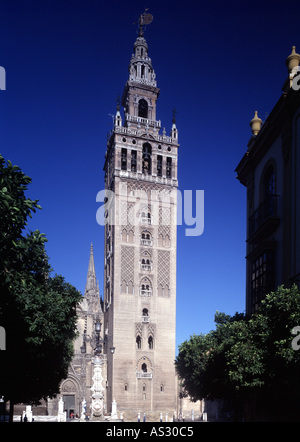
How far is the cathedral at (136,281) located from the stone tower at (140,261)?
0.40ft

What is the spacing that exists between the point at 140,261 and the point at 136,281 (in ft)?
9.14

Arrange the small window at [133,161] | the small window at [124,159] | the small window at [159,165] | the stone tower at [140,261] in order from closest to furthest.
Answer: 1. the stone tower at [140,261]
2. the small window at [124,159]
3. the small window at [133,161]
4. the small window at [159,165]

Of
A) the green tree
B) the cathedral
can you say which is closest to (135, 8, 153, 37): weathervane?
the cathedral

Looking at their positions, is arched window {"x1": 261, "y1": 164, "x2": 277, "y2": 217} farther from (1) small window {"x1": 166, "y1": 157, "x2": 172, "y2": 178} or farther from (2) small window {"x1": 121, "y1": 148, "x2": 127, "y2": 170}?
(1) small window {"x1": 166, "y1": 157, "x2": 172, "y2": 178}

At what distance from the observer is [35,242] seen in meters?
24.0

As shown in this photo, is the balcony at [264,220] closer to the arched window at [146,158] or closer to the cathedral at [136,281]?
the cathedral at [136,281]

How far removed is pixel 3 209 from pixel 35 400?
2175 centimetres

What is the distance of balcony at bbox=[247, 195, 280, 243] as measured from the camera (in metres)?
24.7

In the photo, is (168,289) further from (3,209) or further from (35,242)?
(3,209)

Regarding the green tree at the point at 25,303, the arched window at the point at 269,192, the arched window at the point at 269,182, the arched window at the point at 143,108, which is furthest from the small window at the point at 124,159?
the arched window at the point at 269,182

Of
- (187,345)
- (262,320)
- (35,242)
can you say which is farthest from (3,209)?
(187,345)

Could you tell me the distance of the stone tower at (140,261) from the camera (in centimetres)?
6725

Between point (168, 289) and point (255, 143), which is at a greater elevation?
point (255, 143)
